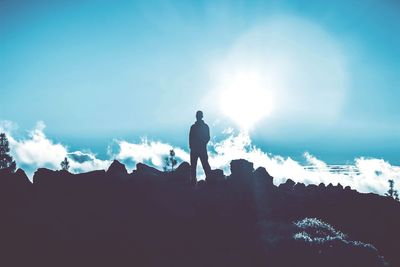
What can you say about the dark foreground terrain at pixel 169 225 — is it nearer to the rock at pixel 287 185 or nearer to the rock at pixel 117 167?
the rock at pixel 117 167

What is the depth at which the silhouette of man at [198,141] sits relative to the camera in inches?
643

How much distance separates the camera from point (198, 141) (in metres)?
16.3

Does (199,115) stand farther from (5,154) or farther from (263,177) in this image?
(5,154)

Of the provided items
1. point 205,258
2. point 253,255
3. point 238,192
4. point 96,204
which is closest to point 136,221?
point 96,204

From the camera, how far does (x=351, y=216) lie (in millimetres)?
18078

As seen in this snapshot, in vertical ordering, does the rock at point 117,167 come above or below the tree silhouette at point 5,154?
below

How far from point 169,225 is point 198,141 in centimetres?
493

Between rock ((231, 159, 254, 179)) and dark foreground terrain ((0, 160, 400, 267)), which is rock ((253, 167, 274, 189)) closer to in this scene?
dark foreground terrain ((0, 160, 400, 267))

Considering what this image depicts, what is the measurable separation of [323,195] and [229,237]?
10.2 m

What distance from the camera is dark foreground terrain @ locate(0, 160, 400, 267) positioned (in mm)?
10281

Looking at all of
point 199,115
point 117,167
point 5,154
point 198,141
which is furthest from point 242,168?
point 5,154

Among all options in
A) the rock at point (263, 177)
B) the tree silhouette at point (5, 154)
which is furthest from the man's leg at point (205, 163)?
the tree silhouette at point (5, 154)

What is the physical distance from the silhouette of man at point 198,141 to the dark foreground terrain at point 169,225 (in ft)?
3.87

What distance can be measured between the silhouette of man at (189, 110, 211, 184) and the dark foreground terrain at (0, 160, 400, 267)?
118 centimetres
